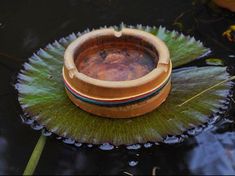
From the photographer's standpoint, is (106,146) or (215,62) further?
(215,62)

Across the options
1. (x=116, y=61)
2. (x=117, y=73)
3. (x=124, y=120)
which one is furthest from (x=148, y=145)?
(x=116, y=61)

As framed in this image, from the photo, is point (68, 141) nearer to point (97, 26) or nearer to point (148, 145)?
point (148, 145)

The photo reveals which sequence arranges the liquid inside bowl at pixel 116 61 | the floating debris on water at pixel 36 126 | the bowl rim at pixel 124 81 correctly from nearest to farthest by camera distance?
the bowl rim at pixel 124 81 → the floating debris on water at pixel 36 126 → the liquid inside bowl at pixel 116 61

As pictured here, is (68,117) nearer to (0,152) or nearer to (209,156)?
(0,152)

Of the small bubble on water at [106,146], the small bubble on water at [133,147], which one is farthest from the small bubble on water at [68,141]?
the small bubble on water at [133,147]

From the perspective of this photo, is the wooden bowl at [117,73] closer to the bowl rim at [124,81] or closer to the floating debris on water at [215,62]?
→ the bowl rim at [124,81]

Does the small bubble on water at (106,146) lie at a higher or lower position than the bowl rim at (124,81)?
lower
